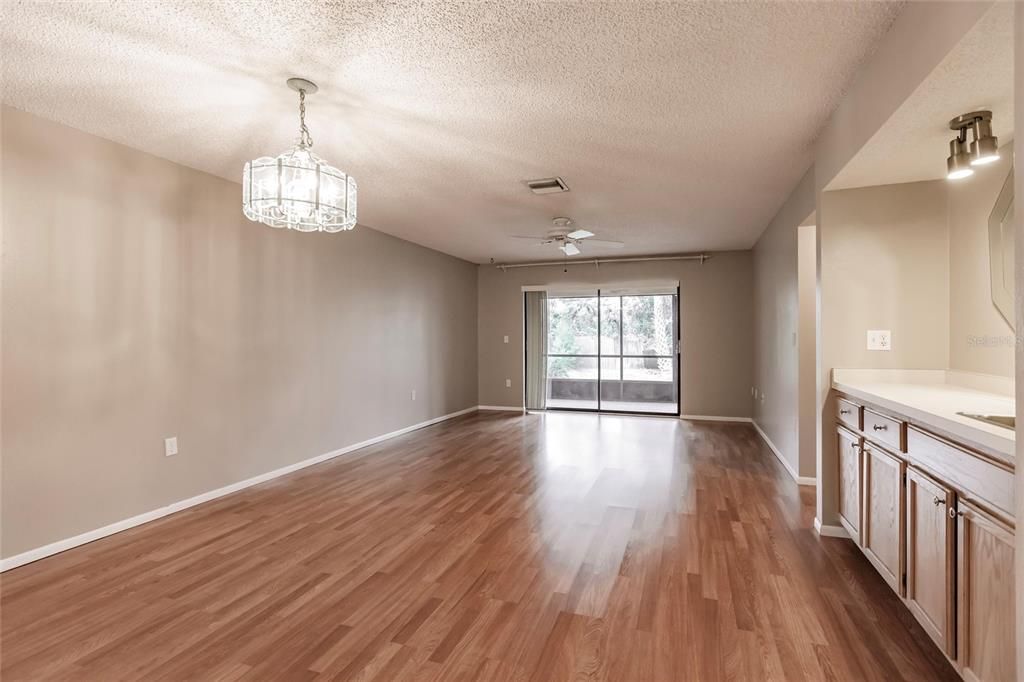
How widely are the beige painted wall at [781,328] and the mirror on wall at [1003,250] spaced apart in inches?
47.0

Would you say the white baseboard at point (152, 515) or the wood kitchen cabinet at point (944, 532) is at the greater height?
the wood kitchen cabinet at point (944, 532)

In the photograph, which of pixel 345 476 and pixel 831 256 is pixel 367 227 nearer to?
pixel 345 476

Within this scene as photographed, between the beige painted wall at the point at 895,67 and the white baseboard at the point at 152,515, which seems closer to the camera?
the beige painted wall at the point at 895,67

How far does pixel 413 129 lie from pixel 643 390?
5.97 metres

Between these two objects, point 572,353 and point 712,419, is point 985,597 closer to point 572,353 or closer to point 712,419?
point 712,419

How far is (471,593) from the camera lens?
2.26m

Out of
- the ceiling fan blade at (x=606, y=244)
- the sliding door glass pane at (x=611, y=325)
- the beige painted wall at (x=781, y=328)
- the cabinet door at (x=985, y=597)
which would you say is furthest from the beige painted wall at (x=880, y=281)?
the sliding door glass pane at (x=611, y=325)

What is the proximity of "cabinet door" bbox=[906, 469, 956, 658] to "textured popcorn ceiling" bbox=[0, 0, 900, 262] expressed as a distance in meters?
1.82

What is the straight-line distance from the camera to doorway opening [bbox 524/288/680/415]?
7578mm

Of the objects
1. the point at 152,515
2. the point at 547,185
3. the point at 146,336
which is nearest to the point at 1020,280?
the point at 547,185

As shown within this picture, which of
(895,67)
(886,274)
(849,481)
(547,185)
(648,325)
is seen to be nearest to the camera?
(895,67)

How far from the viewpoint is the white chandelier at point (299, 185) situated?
7.78ft

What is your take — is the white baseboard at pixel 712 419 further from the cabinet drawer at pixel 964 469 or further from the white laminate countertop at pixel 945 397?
the cabinet drawer at pixel 964 469

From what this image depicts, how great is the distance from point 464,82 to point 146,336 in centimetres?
268
